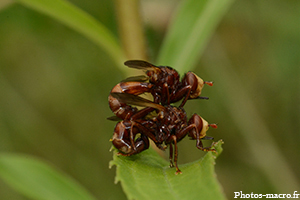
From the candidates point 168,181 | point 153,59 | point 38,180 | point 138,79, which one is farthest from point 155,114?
point 153,59

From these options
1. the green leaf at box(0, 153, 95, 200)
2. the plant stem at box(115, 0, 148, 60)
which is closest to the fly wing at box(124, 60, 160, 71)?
the plant stem at box(115, 0, 148, 60)

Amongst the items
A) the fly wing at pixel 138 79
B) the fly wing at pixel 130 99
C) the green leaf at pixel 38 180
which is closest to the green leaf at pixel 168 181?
the fly wing at pixel 130 99

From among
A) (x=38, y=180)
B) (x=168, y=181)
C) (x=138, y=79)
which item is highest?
(x=138, y=79)

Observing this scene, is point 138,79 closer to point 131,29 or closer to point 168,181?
point 131,29

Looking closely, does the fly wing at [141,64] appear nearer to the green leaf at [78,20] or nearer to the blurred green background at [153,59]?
the green leaf at [78,20]

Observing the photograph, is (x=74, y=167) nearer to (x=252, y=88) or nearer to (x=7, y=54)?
(x=7, y=54)

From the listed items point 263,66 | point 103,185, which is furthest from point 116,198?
point 263,66

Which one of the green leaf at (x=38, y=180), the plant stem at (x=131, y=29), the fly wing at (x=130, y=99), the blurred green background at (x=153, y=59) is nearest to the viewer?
the fly wing at (x=130, y=99)
